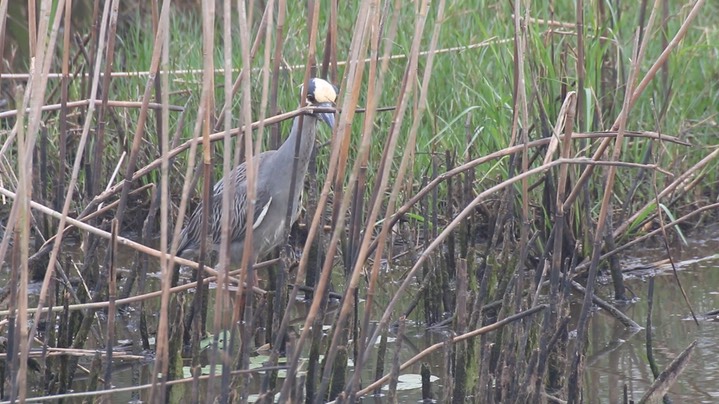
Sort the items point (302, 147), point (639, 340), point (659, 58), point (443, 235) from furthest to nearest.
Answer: point (302, 147), point (639, 340), point (659, 58), point (443, 235)

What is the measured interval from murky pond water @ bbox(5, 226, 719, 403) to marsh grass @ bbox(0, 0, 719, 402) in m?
0.11

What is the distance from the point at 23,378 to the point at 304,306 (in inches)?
78.1

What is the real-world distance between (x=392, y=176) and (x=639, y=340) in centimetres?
155

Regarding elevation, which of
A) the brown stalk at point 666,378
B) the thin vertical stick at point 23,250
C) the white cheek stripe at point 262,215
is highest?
the thin vertical stick at point 23,250

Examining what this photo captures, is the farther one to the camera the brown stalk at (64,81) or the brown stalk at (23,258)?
the brown stalk at (64,81)

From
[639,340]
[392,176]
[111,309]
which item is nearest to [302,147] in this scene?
[392,176]

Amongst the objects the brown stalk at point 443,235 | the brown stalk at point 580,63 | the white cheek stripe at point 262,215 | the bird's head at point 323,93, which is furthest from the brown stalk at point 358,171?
the white cheek stripe at point 262,215

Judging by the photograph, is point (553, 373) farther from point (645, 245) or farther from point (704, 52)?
point (704, 52)

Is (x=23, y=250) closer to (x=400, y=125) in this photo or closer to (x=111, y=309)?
(x=111, y=309)

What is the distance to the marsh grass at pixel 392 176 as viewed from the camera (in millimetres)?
2736

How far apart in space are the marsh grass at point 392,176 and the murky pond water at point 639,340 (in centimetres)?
11

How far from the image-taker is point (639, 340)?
3.99m

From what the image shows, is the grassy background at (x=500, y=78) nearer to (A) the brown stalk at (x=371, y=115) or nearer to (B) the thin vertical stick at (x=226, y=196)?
(A) the brown stalk at (x=371, y=115)

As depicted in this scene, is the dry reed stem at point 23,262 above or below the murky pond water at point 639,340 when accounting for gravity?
above
